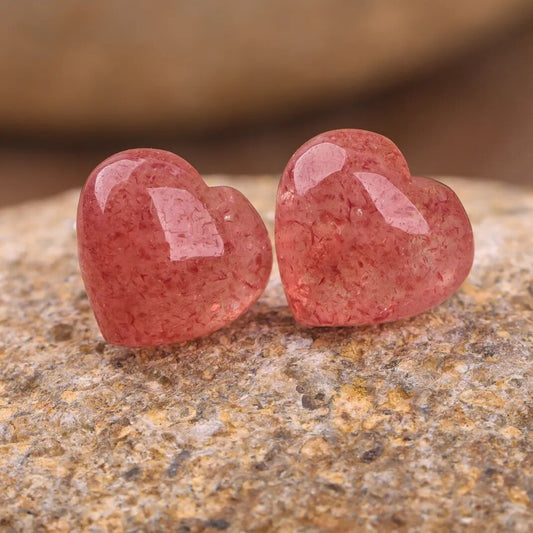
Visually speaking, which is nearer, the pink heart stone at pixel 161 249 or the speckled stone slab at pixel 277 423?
the speckled stone slab at pixel 277 423

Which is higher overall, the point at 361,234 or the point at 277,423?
the point at 361,234

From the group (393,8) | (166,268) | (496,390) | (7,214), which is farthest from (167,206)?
(393,8)

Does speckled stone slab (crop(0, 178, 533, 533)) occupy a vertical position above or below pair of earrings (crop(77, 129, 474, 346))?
below

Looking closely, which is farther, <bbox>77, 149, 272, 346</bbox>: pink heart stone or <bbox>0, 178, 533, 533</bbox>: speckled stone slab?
<bbox>77, 149, 272, 346</bbox>: pink heart stone
